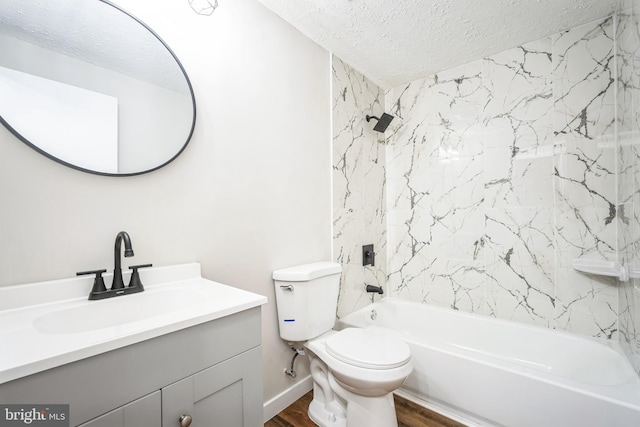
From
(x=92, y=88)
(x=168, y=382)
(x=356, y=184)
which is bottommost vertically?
(x=168, y=382)

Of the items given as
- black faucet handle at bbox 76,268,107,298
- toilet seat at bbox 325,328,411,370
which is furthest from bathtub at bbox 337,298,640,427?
black faucet handle at bbox 76,268,107,298

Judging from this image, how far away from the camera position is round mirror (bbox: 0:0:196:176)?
89 centimetres

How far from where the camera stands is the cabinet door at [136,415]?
620 millimetres

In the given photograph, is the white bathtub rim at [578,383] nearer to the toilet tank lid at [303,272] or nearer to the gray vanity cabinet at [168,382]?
the toilet tank lid at [303,272]

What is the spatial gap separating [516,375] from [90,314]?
1.88 m

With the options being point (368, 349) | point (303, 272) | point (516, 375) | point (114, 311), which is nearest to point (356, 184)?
point (303, 272)

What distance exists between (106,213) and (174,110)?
52cm

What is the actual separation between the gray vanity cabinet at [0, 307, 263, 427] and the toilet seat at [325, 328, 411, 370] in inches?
22.1

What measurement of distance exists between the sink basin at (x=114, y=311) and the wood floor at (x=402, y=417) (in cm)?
101

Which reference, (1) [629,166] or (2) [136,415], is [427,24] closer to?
(1) [629,166]

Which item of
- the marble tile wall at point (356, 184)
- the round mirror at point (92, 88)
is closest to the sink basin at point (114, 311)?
the round mirror at point (92, 88)

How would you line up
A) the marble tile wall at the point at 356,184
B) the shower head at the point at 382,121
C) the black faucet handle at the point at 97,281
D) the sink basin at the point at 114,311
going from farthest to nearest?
the shower head at the point at 382,121 → the marble tile wall at the point at 356,184 → the black faucet handle at the point at 97,281 → the sink basin at the point at 114,311

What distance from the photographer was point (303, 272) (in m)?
1.58

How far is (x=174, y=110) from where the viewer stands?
4.03 ft
